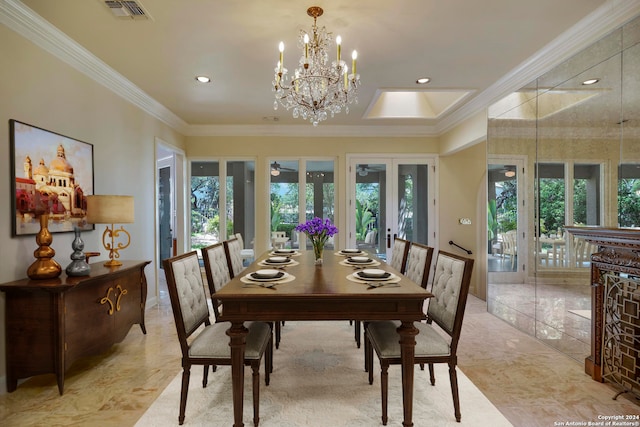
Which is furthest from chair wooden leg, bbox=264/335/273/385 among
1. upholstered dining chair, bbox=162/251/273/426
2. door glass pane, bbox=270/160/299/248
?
door glass pane, bbox=270/160/299/248

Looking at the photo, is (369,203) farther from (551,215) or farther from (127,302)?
(127,302)

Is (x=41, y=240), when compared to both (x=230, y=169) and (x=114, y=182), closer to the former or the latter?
(x=114, y=182)

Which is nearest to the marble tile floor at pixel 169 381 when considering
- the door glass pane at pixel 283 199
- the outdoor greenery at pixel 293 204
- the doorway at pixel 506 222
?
the doorway at pixel 506 222

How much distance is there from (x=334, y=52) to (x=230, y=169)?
10.4 ft

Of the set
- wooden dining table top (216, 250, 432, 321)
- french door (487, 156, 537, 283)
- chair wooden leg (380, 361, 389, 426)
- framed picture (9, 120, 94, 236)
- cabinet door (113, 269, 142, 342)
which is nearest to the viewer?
wooden dining table top (216, 250, 432, 321)

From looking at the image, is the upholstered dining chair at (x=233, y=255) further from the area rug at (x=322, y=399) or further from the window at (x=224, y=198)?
the window at (x=224, y=198)

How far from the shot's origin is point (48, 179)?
2.62 m

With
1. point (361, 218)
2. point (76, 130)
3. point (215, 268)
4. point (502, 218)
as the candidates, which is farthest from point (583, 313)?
point (76, 130)

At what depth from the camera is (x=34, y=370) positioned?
7.28 feet

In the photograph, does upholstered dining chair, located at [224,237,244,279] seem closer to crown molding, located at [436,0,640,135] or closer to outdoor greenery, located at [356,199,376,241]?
outdoor greenery, located at [356,199,376,241]

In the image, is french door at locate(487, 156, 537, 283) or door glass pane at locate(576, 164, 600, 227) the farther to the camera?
french door at locate(487, 156, 537, 283)

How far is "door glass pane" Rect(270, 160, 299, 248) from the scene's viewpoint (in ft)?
18.4

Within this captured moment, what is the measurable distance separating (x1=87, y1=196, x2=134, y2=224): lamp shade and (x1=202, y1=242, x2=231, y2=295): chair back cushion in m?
0.97

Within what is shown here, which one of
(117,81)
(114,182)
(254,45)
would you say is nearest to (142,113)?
(117,81)
